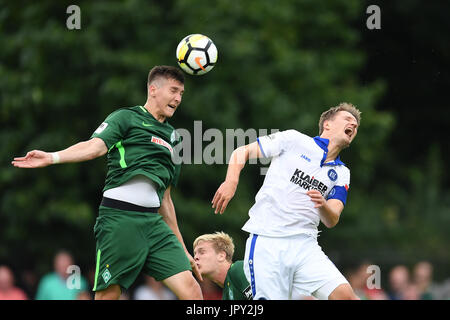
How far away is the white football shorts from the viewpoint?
20.7 ft

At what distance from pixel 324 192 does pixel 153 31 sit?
11215 mm

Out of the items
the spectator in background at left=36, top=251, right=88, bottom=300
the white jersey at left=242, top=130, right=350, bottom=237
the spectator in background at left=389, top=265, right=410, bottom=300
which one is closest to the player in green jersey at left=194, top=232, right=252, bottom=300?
the white jersey at left=242, top=130, right=350, bottom=237

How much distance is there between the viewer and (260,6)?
720 inches

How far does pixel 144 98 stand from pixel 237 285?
950 centimetres

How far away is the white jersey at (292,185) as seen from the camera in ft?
21.1

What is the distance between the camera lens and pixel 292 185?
6.51 meters

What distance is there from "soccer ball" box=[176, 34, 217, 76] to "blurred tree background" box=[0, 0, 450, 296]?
8.74m

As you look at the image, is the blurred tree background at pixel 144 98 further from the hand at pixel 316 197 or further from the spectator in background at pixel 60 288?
the hand at pixel 316 197

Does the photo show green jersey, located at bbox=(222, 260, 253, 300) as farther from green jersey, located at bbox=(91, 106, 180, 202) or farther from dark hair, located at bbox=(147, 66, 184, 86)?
dark hair, located at bbox=(147, 66, 184, 86)

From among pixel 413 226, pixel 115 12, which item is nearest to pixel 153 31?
pixel 115 12

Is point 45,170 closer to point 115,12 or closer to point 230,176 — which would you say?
point 115,12

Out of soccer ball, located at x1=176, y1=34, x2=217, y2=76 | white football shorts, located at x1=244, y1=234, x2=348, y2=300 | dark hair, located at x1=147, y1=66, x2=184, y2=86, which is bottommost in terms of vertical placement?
white football shorts, located at x1=244, y1=234, x2=348, y2=300

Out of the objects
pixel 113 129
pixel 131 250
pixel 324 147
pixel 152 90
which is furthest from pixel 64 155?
pixel 324 147

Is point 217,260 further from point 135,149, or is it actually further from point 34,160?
point 34,160
